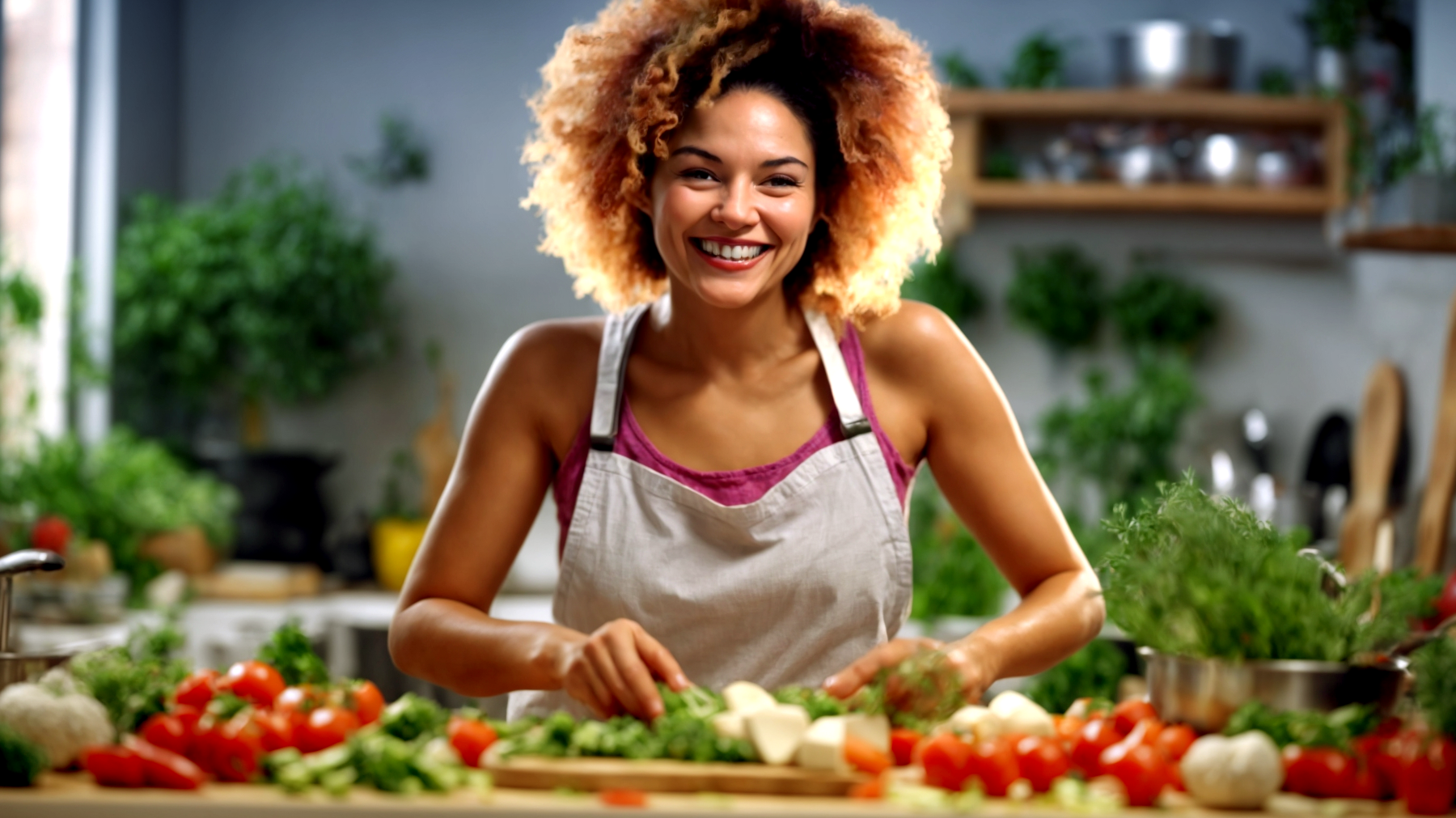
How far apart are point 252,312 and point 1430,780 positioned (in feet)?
11.8

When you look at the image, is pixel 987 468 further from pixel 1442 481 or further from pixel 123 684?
pixel 1442 481

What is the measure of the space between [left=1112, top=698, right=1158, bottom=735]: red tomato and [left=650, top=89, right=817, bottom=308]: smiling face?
56cm

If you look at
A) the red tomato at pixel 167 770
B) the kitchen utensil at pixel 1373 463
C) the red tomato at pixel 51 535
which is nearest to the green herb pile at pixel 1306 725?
the red tomato at pixel 167 770

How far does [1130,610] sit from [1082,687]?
77.5 inches

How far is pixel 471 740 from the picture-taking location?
1.09 m

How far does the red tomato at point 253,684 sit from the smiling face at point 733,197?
1.86 ft

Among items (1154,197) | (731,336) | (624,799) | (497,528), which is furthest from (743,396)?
(1154,197)

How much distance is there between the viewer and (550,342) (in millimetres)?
1644

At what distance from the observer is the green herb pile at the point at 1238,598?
1068 mm

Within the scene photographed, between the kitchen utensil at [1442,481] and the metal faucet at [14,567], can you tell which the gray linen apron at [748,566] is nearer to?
the metal faucet at [14,567]

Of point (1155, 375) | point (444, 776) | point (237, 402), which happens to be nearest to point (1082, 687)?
point (1155, 375)

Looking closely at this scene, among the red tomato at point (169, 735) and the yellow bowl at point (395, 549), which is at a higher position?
the red tomato at point (169, 735)

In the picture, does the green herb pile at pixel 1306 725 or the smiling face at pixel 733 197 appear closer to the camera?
the green herb pile at pixel 1306 725

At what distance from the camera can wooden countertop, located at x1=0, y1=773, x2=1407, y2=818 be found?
952 mm
